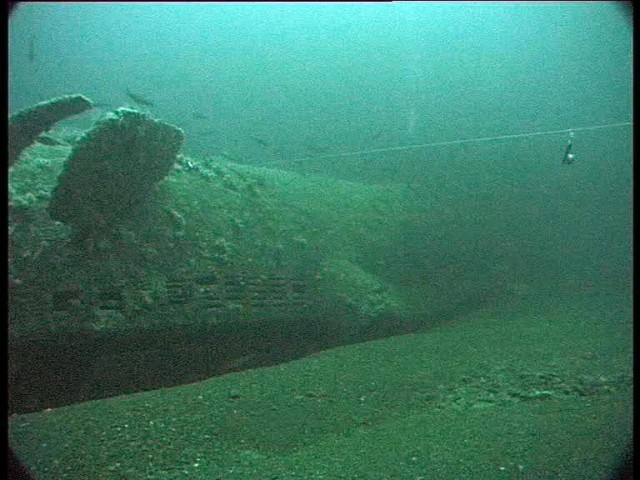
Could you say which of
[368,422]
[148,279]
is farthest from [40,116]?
[368,422]

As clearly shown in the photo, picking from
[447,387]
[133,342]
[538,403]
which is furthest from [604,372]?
[133,342]

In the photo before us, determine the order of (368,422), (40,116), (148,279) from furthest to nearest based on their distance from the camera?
(148,279)
(40,116)
(368,422)

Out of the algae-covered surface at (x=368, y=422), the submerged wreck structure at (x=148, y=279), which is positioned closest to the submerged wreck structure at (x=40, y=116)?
the submerged wreck structure at (x=148, y=279)

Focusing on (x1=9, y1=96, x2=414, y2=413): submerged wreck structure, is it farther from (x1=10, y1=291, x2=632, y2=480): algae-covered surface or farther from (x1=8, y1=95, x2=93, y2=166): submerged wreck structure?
(x1=10, y1=291, x2=632, y2=480): algae-covered surface

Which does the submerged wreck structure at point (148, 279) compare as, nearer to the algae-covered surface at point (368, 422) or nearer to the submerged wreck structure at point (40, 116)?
the submerged wreck structure at point (40, 116)

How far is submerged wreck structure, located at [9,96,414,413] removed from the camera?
5.45 metres

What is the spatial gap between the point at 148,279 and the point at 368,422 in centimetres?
355

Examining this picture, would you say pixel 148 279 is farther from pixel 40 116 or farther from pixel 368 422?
pixel 368 422

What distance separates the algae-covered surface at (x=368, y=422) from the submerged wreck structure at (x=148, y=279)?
664 millimetres

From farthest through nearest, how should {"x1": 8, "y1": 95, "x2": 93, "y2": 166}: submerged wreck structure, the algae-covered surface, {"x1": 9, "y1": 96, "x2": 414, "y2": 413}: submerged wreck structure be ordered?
{"x1": 8, "y1": 95, "x2": 93, "y2": 166}: submerged wreck structure → {"x1": 9, "y1": 96, "x2": 414, "y2": 413}: submerged wreck structure → the algae-covered surface

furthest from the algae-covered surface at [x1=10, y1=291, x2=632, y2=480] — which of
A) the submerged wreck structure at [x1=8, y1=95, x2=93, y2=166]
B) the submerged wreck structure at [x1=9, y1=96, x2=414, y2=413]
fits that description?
the submerged wreck structure at [x1=8, y1=95, x2=93, y2=166]

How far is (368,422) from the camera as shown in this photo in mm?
4648

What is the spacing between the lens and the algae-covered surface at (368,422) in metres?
3.73

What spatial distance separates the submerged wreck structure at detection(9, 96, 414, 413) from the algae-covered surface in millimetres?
664
